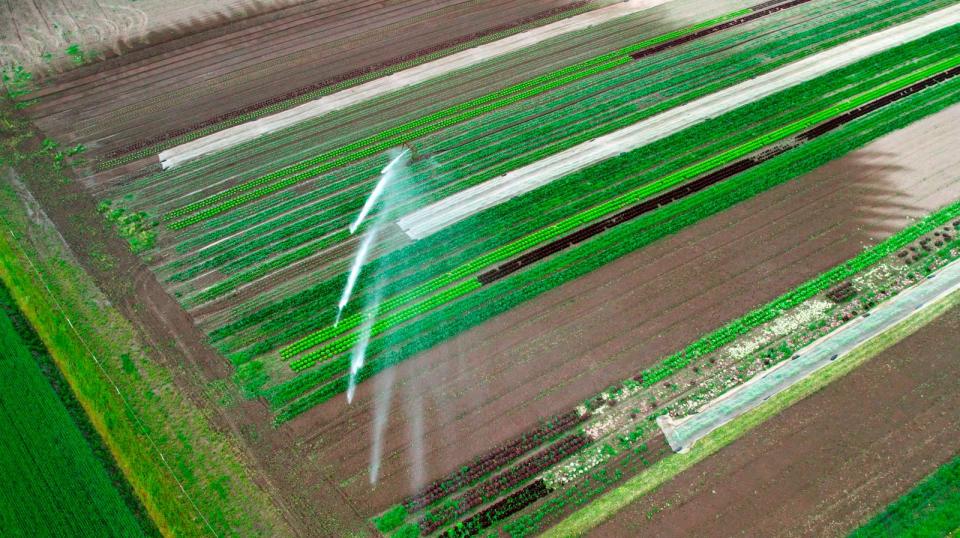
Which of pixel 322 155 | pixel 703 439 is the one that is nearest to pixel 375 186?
pixel 322 155

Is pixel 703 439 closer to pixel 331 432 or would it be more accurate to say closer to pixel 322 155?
pixel 331 432

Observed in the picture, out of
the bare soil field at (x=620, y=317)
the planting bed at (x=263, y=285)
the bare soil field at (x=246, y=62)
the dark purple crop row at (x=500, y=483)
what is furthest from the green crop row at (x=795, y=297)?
the bare soil field at (x=246, y=62)

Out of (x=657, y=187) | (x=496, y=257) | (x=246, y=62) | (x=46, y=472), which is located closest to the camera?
(x=46, y=472)

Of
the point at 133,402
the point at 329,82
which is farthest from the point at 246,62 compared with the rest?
the point at 133,402

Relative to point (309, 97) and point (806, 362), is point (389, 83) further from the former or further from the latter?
point (806, 362)

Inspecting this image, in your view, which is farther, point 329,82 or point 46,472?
point 329,82

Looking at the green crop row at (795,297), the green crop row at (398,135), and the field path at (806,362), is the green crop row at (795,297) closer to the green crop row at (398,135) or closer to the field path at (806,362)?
the field path at (806,362)

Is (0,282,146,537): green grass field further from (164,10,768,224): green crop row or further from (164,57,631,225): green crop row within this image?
(164,10,768,224): green crop row
